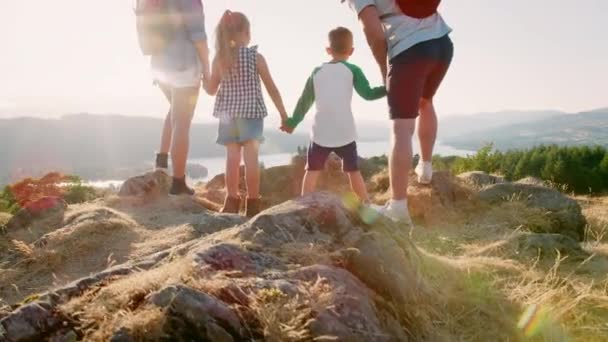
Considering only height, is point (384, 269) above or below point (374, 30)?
below

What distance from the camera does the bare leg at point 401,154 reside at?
15.4ft

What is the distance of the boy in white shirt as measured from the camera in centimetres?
573

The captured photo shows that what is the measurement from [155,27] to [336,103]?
252 cm

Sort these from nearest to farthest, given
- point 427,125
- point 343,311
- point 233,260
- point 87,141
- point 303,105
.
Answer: point 343,311, point 233,260, point 427,125, point 303,105, point 87,141

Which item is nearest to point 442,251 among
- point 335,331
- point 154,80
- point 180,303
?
point 335,331

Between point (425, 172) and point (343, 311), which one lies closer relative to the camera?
point (343, 311)

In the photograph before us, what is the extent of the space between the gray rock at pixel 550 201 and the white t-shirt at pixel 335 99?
241cm

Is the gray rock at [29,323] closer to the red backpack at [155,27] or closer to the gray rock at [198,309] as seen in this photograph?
the gray rock at [198,309]

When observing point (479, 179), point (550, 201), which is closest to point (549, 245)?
point (550, 201)

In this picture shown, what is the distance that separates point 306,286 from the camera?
7.30 ft

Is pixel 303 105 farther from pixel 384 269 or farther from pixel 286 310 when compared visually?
pixel 286 310

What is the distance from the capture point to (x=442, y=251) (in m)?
4.56

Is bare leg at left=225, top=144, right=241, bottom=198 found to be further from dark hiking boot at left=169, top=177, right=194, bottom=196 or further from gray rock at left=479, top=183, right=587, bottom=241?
gray rock at left=479, top=183, right=587, bottom=241

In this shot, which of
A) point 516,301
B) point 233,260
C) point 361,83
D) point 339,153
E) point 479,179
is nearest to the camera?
point 233,260
